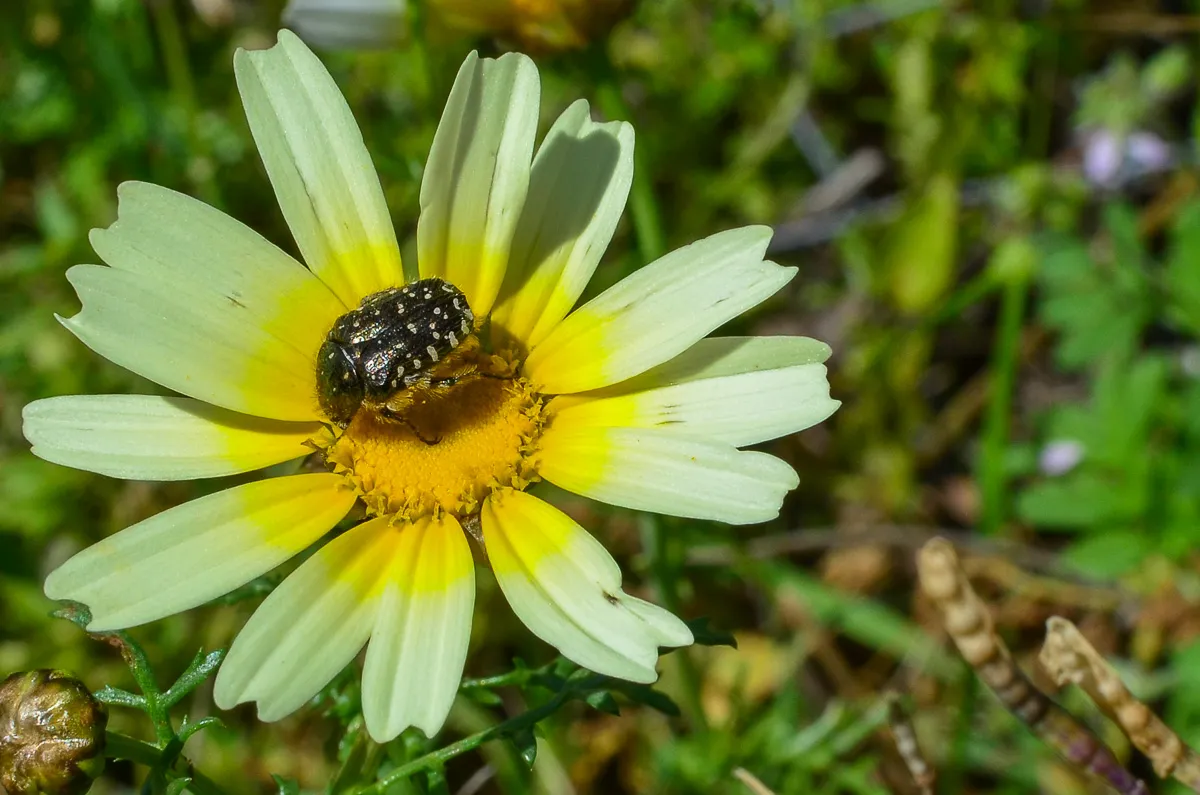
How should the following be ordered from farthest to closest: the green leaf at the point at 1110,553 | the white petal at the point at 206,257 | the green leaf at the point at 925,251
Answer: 1. the green leaf at the point at 925,251
2. the green leaf at the point at 1110,553
3. the white petal at the point at 206,257

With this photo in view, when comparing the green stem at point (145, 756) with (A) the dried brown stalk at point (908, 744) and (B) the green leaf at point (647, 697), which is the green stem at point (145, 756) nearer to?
(B) the green leaf at point (647, 697)

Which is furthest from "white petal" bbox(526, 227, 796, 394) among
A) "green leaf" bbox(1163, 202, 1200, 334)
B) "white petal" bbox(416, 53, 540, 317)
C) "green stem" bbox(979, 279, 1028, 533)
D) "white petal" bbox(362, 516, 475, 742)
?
"green leaf" bbox(1163, 202, 1200, 334)

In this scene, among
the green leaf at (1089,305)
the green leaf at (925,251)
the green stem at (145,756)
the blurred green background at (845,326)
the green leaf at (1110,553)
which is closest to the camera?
the green stem at (145,756)

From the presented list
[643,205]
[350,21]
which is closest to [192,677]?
[643,205]

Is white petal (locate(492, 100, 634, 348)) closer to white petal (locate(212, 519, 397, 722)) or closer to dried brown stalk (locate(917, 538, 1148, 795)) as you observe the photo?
white petal (locate(212, 519, 397, 722))

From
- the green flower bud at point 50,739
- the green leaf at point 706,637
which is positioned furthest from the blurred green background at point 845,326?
the green flower bud at point 50,739

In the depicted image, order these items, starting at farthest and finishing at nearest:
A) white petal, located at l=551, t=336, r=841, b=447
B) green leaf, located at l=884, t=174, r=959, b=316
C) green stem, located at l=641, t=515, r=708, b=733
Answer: green leaf, located at l=884, t=174, r=959, b=316 → green stem, located at l=641, t=515, r=708, b=733 → white petal, located at l=551, t=336, r=841, b=447

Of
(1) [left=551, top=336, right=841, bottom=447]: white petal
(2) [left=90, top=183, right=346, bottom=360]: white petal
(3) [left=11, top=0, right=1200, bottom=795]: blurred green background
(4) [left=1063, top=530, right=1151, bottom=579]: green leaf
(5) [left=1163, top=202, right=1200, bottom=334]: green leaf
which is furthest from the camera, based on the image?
(5) [left=1163, top=202, right=1200, bottom=334]: green leaf
